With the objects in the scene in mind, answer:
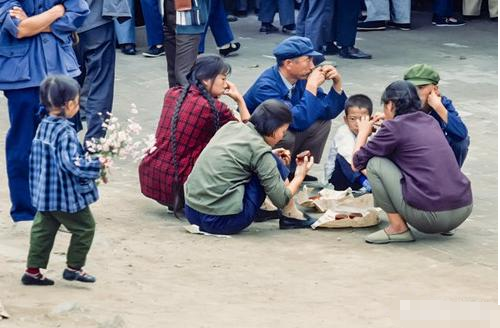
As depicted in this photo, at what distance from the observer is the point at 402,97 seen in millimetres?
8133

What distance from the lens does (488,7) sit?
51.5ft

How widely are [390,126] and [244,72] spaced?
5027mm

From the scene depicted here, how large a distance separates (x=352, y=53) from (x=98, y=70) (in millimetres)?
4381

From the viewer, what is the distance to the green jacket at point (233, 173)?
26.7ft

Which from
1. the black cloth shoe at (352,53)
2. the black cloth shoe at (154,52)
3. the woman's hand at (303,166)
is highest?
the woman's hand at (303,166)

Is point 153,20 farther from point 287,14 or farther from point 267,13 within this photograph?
point 287,14

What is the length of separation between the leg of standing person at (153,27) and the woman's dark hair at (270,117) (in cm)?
507

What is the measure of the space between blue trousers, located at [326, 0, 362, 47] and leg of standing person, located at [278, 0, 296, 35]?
3.80 feet

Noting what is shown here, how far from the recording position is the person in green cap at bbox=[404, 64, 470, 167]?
28.7 ft

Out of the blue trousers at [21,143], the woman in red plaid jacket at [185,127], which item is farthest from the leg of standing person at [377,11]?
the blue trousers at [21,143]

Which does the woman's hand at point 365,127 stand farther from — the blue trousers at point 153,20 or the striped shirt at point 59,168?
the blue trousers at point 153,20

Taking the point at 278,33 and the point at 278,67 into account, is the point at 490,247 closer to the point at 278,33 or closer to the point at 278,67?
the point at 278,67

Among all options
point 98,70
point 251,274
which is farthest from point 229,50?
point 251,274

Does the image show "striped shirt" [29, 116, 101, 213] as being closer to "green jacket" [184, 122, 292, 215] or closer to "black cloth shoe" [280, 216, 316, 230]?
"green jacket" [184, 122, 292, 215]
